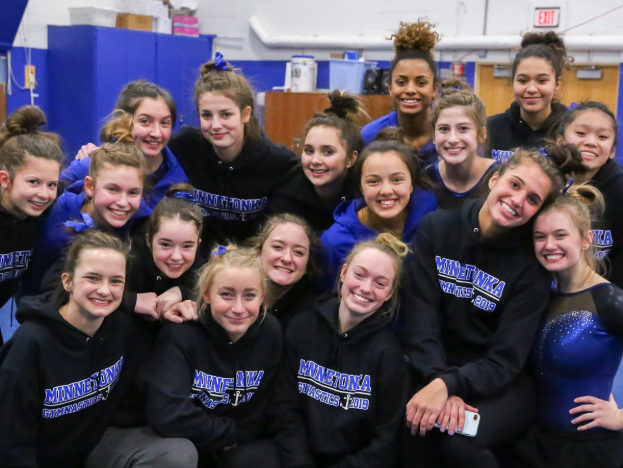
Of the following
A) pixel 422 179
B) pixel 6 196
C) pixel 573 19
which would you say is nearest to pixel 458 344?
pixel 422 179

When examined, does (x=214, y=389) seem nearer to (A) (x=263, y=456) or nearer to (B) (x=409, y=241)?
(A) (x=263, y=456)

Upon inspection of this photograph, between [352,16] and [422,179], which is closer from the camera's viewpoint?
[422,179]

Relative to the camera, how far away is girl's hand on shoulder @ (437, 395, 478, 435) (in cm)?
268

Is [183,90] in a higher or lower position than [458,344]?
higher

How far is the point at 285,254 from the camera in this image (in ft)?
10.4

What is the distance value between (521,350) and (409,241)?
28.3 inches

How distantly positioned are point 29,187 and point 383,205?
156 centimetres

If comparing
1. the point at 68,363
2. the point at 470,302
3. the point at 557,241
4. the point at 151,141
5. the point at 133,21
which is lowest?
the point at 68,363

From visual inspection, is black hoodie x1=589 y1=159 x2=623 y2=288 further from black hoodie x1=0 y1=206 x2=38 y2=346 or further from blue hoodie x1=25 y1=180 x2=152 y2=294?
black hoodie x1=0 y1=206 x2=38 y2=346

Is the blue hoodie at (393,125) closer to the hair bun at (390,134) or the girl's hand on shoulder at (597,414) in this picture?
the hair bun at (390,134)

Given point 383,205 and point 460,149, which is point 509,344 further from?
point 460,149

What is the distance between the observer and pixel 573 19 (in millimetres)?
8523

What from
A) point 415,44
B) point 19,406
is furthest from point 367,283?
point 415,44

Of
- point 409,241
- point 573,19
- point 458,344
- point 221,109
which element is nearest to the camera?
point 458,344
